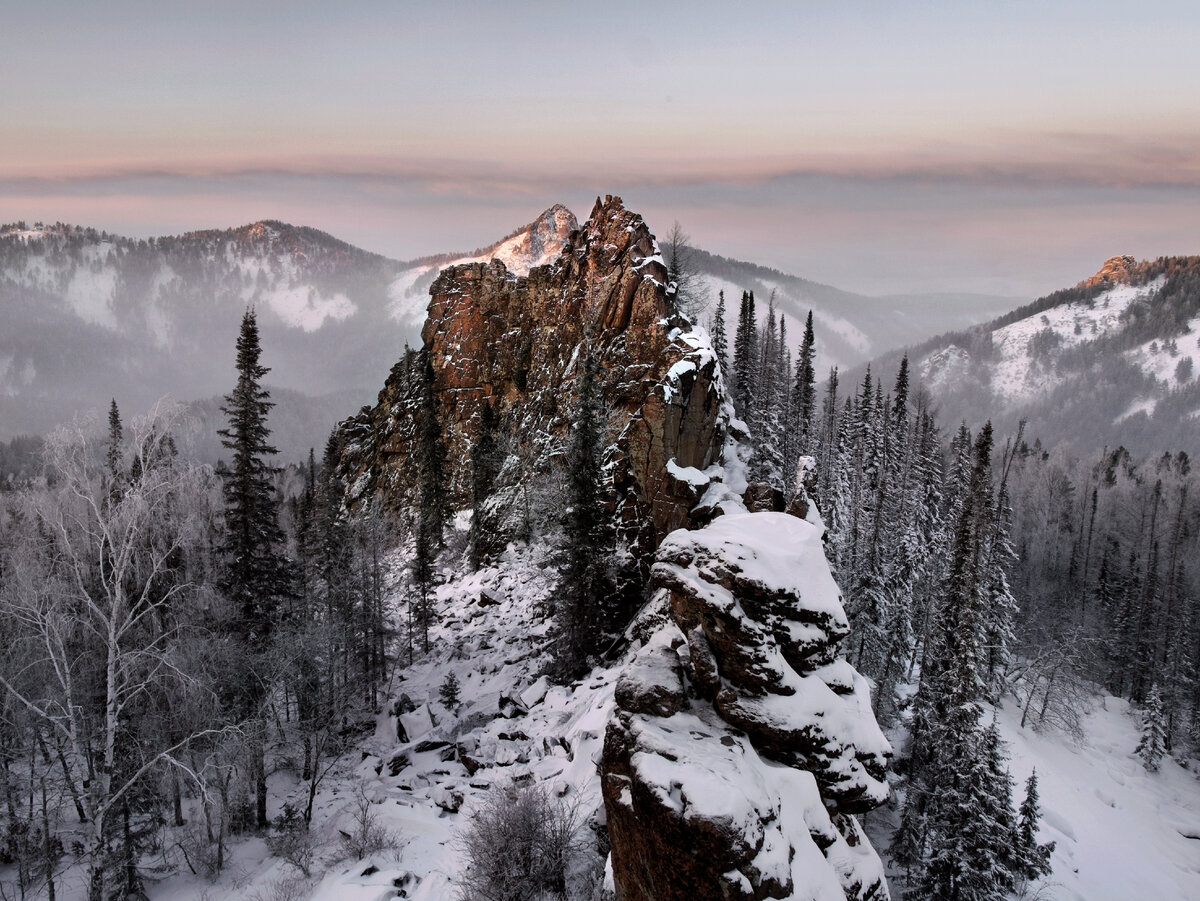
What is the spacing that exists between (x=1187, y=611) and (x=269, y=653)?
78230 mm

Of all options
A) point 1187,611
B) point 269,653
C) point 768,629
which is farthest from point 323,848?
point 1187,611

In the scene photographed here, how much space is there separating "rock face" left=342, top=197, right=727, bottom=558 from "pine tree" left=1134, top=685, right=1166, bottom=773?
132 feet

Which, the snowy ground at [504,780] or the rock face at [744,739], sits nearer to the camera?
the rock face at [744,739]

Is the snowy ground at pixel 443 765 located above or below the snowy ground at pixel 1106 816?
above

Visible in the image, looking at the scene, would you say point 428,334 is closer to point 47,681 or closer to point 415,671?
point 415,671

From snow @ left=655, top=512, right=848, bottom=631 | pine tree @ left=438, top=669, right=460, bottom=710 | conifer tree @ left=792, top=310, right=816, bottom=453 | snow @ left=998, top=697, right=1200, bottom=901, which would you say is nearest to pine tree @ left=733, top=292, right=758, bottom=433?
conifer tree @ left=792, top=310, right=816, bottom=453

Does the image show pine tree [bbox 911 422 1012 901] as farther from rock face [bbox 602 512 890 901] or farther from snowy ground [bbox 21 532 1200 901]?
rock face [bbox 602 512 890 901]

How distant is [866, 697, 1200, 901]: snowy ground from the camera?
3325 centimetres

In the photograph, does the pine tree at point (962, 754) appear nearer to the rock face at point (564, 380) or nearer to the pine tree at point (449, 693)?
the rock face at point (564, 380)

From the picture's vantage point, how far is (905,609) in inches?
1783

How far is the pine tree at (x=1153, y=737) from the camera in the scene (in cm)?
4750

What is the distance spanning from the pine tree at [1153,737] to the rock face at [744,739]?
48.9 m

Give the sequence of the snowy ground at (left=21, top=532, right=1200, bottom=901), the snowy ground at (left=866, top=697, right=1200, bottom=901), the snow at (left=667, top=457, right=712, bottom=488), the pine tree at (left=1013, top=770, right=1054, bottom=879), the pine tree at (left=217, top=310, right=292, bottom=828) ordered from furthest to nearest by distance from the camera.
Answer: the snow at (left=667, top=457, right=712, bottom=488) → the snowy ground at (left=866, top=697, right=1200, bottom=901) → the pine tree at (left=217, top=310, right=292, bottom=828) → the pine tree at (left=1013, top=770, right=1054, bottom=879) → the snowy ground at (left=21, top=532, right=1200, bottom=901)

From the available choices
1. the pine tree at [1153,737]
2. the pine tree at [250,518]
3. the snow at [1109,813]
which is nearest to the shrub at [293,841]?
the pine tree at [250,518]
